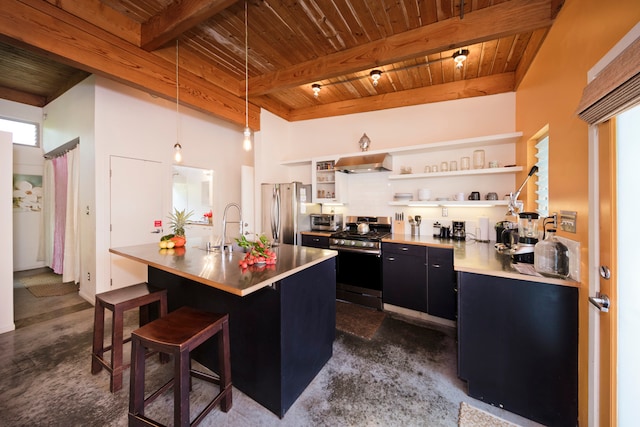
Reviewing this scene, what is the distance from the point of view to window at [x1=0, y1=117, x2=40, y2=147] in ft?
14.8

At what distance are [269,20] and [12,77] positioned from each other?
4868mm

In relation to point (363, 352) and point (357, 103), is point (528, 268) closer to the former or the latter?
point (363, 352)

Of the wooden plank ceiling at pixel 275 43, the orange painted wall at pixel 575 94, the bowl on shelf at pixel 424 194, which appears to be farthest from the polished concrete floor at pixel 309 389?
the wooden plank ceiling at pixel 275 43

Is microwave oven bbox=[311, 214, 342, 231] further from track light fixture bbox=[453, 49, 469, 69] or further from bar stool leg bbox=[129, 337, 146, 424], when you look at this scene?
bar stool leg bbox=[129, 337, 146, 424]

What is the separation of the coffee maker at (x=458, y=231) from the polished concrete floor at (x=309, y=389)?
4.05 ft

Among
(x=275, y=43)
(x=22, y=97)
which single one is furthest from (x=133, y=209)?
(x=22, y=97)

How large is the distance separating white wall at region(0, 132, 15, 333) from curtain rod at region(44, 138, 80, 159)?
3.75 feet

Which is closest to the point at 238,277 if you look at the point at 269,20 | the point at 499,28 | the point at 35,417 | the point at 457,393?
the point at 35,417

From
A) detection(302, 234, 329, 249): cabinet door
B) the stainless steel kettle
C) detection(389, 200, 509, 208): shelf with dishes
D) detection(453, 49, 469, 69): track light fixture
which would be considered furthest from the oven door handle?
detection(453, 49, 469, 69): track light fixture

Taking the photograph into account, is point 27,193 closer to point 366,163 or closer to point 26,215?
point 26,215

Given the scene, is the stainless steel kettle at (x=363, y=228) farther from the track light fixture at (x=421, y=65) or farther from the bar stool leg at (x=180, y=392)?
the bar stool leg at (x=180, y=392)

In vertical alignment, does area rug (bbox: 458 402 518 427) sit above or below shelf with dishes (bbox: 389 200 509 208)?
below

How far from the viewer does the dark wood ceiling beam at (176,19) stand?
1987mm

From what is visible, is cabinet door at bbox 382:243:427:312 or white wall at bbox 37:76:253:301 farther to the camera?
white wall at bbox 37:76:253:301
